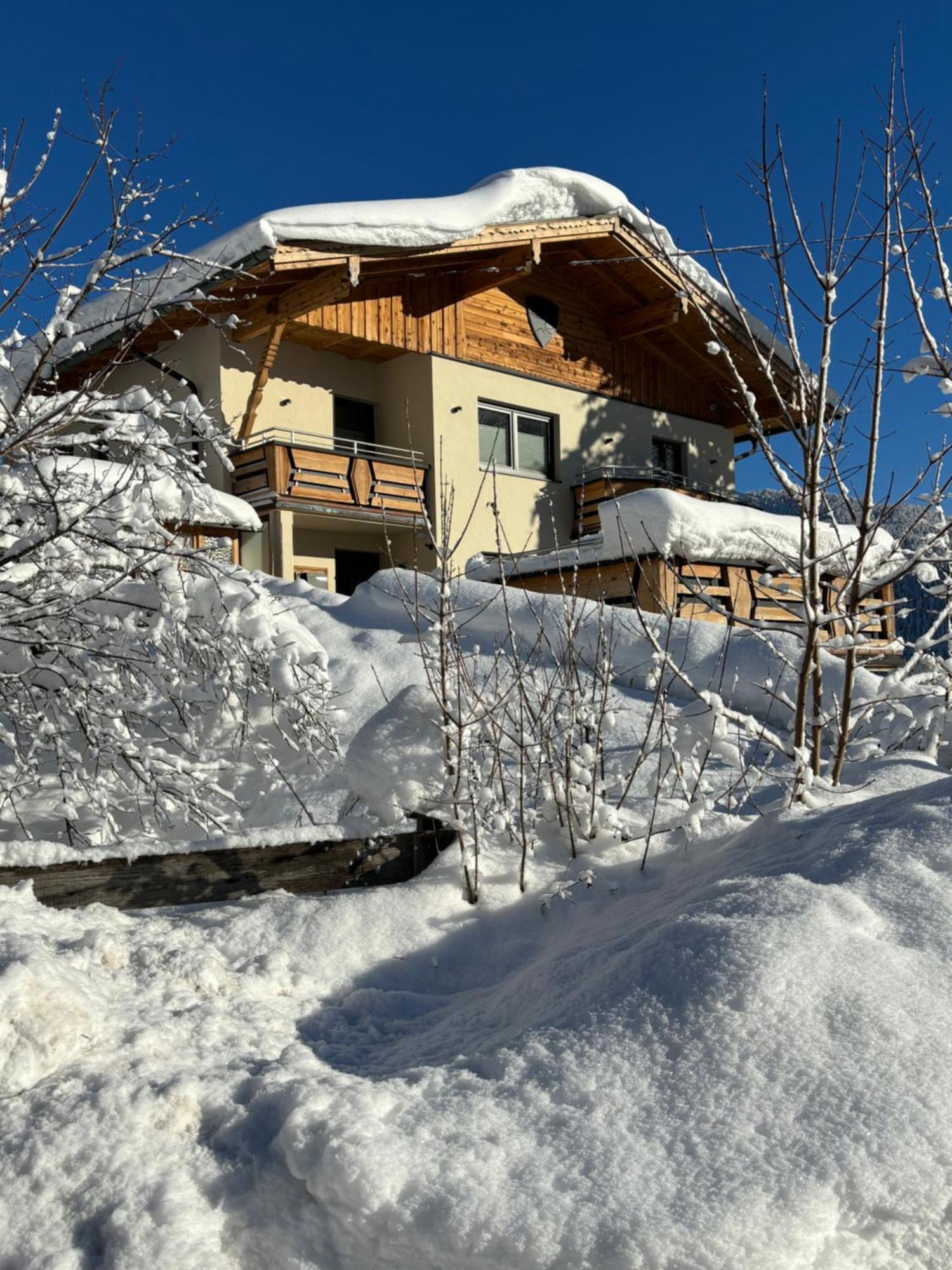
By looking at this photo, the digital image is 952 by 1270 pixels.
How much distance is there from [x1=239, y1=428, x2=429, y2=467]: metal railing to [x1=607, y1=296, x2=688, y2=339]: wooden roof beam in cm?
542

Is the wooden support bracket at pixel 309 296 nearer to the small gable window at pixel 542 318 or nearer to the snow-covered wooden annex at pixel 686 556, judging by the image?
the snow-covered wooden annex at pixel 686 556

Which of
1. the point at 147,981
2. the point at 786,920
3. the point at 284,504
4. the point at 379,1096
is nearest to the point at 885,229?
the point at 786,920

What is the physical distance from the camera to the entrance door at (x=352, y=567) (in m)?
17.4

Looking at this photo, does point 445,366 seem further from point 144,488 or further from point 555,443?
point 144,488

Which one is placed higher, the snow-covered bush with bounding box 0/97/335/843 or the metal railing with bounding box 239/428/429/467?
the metal railing with bounding box 239/428/429/467

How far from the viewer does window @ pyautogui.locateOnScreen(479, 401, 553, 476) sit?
1792 centimetres

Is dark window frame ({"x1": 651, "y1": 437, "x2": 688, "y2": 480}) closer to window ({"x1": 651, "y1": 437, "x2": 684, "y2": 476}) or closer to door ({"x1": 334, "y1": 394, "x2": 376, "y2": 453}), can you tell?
window ({"x1": 651, "y1": 437, "x2": 684, "y2": 476})

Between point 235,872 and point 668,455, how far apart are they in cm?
1828

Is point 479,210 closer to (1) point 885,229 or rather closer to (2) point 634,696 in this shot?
(2) point 634,696

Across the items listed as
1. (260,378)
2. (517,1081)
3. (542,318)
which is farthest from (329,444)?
(517,1081)

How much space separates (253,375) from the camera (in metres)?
15.1

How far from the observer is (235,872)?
415 cm

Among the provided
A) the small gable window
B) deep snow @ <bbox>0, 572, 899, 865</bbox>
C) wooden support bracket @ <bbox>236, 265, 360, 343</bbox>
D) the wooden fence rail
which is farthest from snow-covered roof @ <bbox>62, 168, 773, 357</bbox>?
the wooden fence rail

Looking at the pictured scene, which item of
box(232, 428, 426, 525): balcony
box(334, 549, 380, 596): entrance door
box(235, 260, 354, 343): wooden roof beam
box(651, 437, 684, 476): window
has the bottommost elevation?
box(334, 549, 380, 596): entrance door
